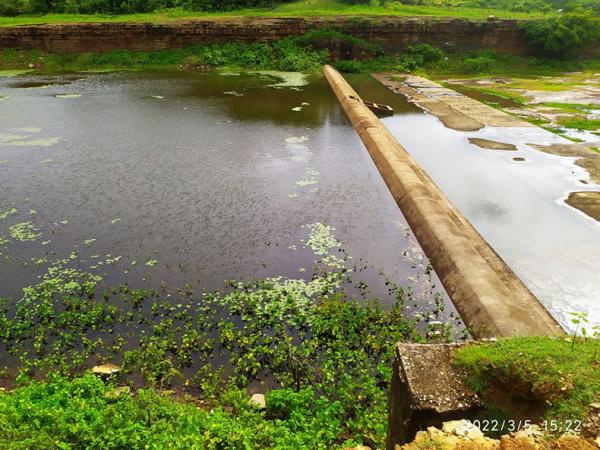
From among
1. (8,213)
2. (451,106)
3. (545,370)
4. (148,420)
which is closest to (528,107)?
(451,106)

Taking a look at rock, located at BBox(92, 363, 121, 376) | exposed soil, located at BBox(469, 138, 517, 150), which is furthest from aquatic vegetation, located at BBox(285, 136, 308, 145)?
rock, located at BBox(92, 363, 121, 376)

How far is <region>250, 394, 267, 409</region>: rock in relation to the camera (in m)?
3.73

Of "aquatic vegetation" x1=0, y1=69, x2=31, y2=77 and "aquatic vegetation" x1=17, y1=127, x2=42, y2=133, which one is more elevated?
"aquatic vegetation" x1=0, y1=69, x2=31, y2=77

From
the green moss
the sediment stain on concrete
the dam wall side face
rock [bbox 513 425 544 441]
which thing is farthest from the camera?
the dam wall side face

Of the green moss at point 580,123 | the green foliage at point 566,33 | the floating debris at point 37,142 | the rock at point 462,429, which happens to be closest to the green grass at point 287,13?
the green foliage at point 566,33

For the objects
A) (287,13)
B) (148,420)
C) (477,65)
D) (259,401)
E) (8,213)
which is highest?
(287,13)

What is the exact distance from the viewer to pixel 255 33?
23.6 m

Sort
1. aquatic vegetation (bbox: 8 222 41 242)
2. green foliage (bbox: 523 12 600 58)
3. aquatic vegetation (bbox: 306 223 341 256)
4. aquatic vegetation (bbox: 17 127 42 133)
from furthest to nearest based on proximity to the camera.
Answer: green foliage (bbox: 523 12 600 58), aquatic vegetation (bbox: 17 127 42 133), aquatic vegetation (bbox: 8 222 41 242), aquatic vegetation (bbox: 306 223 341 256)

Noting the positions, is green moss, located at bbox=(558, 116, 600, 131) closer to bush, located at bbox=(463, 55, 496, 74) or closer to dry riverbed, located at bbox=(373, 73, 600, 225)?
dry riverbed, located at bbox=(373, 73, 600, 225)

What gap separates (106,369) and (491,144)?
10.1m

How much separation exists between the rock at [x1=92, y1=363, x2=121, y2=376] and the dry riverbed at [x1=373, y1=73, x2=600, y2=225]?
7233 mm

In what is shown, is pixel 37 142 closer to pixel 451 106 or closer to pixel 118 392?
pixel 118 392

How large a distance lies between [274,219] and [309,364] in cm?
333

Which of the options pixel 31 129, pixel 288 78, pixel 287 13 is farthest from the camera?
pixel 287 13
